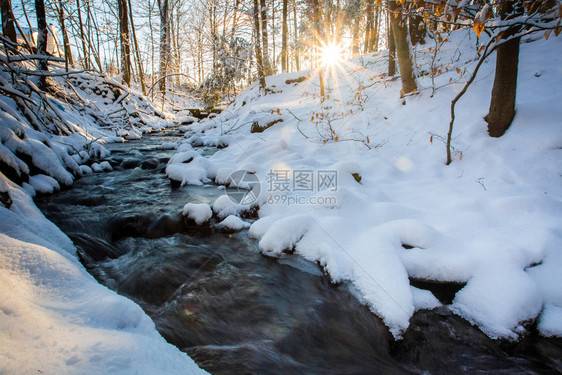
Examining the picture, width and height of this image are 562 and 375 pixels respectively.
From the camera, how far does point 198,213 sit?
326 centimetres

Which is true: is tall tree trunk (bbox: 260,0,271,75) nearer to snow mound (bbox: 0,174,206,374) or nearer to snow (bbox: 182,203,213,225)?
snow (bbox: 182,203,213,225)

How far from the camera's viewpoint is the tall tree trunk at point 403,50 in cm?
537

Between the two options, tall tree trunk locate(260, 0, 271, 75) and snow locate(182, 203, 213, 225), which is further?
tall tree trunk locate(260, 0, 271, 75)

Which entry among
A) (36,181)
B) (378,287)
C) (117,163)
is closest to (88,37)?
(36,181)

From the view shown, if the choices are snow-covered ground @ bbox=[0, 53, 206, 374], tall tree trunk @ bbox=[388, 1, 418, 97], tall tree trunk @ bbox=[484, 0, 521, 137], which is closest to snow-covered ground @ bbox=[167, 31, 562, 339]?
tall tree trunk @ bbox=[484, 0, 521, 137]

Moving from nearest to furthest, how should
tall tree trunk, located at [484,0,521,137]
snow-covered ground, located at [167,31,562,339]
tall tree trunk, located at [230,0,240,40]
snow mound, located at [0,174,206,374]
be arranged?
snow mound, located at [0,174,206,374]
snow-covered ground, located at [167,31,562,339]
tall tree trunk, located at [484,0,521,137]
tall tree trunk, located at [230,0,240,40]

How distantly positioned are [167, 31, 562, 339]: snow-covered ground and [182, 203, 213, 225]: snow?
0.20 meters

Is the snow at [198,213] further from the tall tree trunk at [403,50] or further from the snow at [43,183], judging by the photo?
the tall tree trunk at [403,50]

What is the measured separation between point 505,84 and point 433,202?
1894 mm

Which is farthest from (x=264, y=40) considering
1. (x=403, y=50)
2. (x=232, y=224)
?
(x=232, y=224)

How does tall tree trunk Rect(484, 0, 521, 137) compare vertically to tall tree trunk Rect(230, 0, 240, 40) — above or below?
below

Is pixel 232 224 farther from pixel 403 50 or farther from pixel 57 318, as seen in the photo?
pixel 403 50

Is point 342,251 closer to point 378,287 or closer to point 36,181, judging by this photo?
point 378,287

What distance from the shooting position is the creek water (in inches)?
64.9
